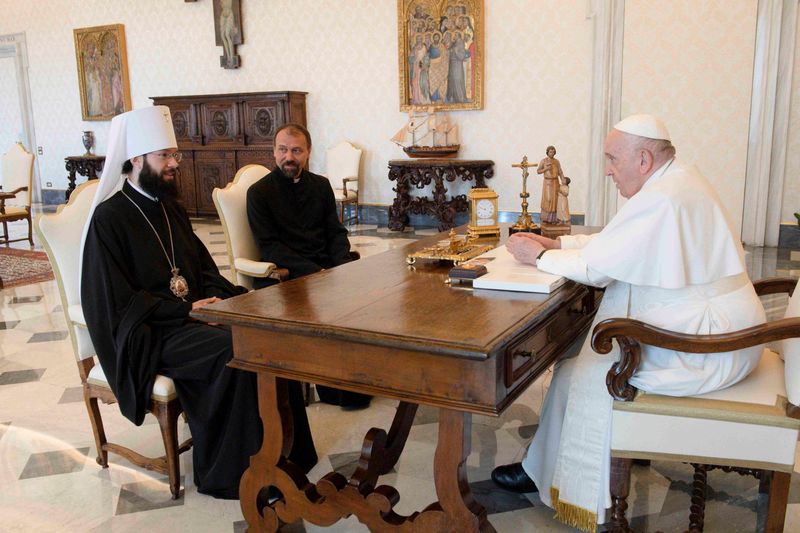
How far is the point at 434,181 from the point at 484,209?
607 cm

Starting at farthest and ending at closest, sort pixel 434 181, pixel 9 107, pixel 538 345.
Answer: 1. pixel 9 107
2. pixel 434 181
3. pixel 538 345

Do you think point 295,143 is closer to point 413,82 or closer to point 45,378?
point 45,378

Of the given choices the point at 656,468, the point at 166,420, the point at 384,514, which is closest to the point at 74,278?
the point at 166,420

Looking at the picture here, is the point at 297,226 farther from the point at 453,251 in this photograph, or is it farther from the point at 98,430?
the point at 98,430

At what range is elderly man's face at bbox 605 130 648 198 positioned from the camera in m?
2.35

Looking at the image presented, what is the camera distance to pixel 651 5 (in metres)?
7.75

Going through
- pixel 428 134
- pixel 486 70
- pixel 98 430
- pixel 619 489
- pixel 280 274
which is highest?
pixel 486 70

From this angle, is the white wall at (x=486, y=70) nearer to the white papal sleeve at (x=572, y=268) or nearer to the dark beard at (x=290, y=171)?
the dark beard at (x=290, y=171)

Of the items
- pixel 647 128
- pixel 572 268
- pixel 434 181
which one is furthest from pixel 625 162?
pixel 434 181

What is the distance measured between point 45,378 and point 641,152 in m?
3.63

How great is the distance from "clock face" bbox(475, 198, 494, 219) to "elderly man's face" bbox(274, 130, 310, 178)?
1.29 meters

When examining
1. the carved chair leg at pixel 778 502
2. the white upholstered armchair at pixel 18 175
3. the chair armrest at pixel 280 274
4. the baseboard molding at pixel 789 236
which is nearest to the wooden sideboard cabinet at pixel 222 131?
the white upholstered armchair at pixel 18 175

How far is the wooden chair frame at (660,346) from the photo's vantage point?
6.52 feet

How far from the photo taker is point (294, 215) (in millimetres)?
4105
